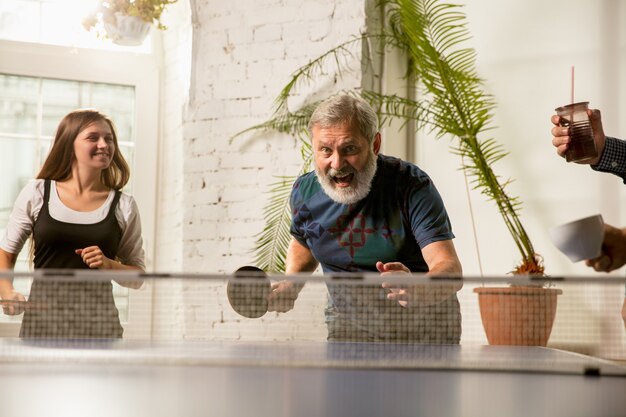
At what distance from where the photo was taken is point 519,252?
433 cm

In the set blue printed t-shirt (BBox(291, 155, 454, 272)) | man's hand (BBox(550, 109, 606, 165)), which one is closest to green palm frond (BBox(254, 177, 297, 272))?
blue printed t-shirt (BBox(291, 155, 454, 272))

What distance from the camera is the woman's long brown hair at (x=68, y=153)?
10.7 ft

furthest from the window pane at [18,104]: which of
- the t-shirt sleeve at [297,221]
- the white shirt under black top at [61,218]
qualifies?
the t-shirt sleeve at [297,221]

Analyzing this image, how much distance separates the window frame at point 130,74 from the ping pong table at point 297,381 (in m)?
3.67

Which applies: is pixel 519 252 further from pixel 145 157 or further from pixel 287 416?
pixel 287 416

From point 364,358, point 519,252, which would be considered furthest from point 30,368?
point 519,252

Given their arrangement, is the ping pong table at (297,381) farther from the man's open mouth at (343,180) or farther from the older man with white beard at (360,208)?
the man's open mouth at (343,180)

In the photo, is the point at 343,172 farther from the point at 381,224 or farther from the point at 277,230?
the point at 277,230

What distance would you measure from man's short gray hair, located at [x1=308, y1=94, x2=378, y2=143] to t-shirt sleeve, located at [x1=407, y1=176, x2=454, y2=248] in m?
0.28

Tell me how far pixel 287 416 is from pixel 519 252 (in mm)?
3529

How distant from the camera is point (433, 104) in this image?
4.44m

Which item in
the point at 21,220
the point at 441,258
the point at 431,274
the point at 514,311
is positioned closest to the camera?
the point at 431,274

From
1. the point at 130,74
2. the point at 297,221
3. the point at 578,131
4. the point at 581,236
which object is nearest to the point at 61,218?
the point at 297,221

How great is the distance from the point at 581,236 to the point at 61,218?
2182 mm
